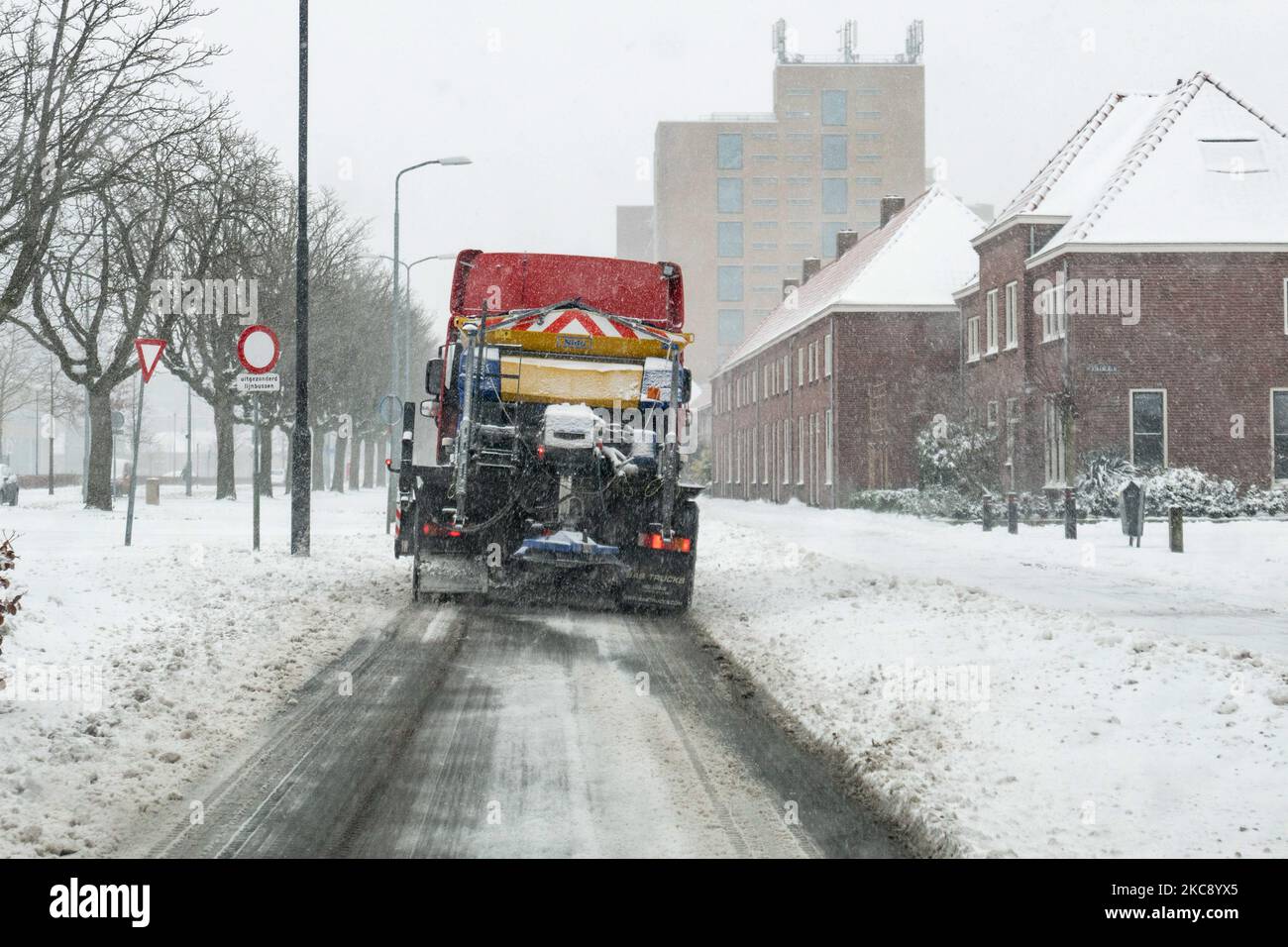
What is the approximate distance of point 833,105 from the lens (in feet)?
334

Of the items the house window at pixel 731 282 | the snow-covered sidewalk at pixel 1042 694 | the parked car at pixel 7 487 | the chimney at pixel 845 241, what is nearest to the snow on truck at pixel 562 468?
the snow-covered sidewalk at pixel 1042 694

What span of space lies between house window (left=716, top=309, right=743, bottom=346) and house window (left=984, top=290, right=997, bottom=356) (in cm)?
6853

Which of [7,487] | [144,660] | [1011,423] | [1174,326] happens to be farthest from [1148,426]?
[7,487]

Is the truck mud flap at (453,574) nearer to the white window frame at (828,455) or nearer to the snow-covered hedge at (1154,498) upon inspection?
the snow-covered hedge at (1154,498)

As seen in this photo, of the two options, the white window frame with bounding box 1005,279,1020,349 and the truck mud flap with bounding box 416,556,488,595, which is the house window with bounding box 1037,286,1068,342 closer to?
the white window frame with bounding box 1005,279,1020,349

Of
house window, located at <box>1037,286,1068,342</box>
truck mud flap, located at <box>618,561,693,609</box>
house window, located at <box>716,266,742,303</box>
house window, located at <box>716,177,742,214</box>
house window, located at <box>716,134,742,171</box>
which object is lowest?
truck mud flap, located at <box>618,561,693,609</box>

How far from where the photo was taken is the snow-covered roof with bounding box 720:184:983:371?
4284 cm

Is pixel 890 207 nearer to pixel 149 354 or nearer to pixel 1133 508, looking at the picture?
pixel 1133 508

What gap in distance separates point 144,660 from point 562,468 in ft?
15.0

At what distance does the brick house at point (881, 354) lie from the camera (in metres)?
42.5

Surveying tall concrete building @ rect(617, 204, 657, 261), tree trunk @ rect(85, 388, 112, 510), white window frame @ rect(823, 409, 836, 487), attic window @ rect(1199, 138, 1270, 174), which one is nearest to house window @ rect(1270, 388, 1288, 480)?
attic window @ rect(1199, 138, 1270, 174)

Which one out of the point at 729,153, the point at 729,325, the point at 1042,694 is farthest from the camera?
the point at 729,325

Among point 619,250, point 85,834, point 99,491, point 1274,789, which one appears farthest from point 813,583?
point 619,250
